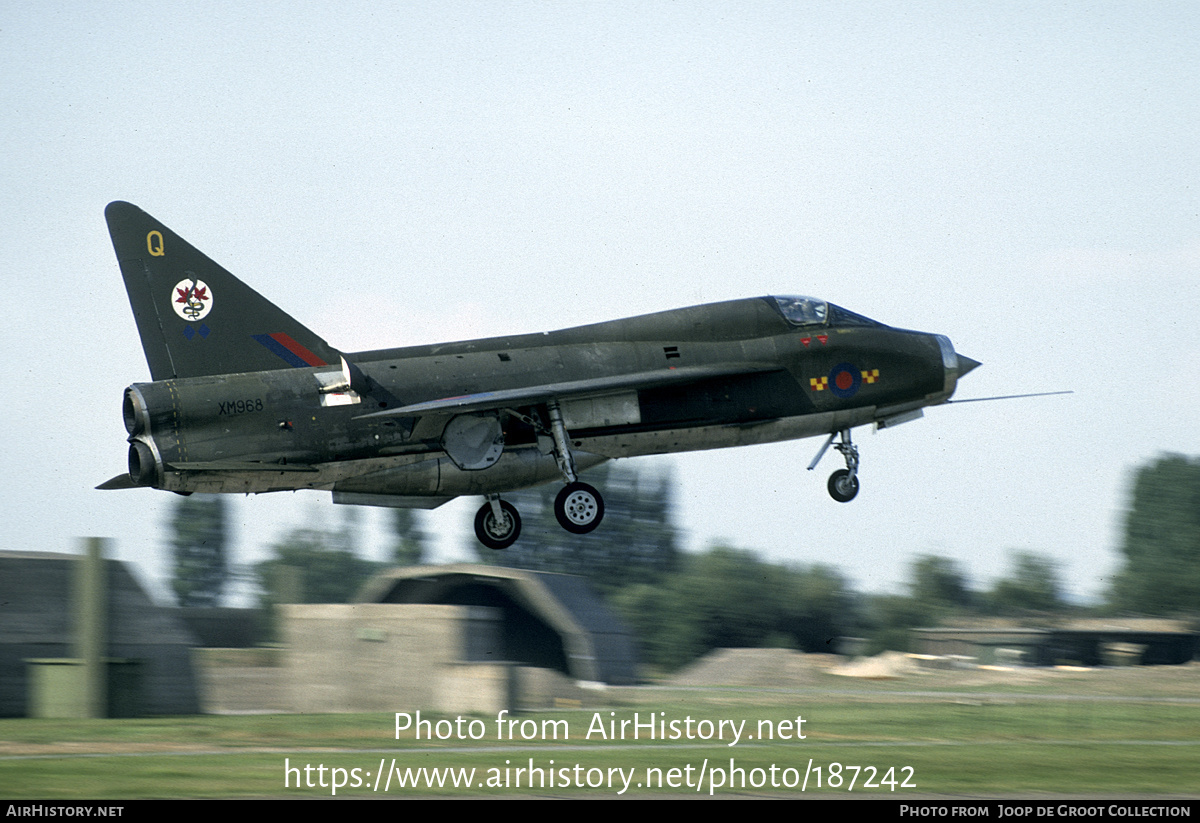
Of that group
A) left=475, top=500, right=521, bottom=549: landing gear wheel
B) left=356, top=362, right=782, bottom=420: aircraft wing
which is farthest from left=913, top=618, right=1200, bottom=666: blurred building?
left=475, top=500, right=521, bottom=549: landing gear wheel

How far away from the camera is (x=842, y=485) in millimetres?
26125

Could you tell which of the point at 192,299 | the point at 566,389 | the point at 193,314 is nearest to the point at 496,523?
the point at 566,389

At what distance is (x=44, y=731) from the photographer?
122 feet

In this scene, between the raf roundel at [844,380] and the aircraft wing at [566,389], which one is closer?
the aircraft wing at [566,389]

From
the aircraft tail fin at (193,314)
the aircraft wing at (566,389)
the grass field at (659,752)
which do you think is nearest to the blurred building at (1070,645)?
the grass field at (659,752)

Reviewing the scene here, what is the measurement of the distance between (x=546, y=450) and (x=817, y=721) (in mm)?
18782

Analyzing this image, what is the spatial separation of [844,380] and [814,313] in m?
1.47

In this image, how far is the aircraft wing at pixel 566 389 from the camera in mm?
22000

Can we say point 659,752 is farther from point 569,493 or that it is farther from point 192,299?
point 192,299

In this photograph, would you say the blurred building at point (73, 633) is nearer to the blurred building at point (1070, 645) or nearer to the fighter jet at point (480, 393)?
the fighter jet at point (480, 393)

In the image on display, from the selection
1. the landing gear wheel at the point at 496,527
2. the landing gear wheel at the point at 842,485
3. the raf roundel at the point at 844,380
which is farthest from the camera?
the landing gear wheel at the point at 842,485

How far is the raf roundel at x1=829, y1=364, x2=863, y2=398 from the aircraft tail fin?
9.26 m

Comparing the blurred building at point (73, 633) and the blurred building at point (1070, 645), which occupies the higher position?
the blurred building at point (73, 633)

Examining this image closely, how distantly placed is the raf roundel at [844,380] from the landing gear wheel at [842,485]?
178 cm
